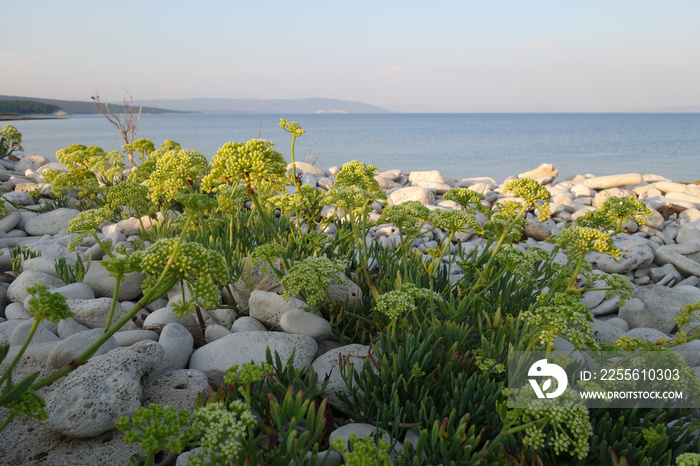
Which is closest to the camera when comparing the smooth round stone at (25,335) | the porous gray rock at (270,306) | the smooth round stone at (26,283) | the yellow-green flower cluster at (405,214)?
the smooth round stone at (25,335)

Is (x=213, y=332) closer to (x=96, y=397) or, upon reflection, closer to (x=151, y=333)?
(x=151, y=333)

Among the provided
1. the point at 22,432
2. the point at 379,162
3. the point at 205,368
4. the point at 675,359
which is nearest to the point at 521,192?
the point at 675,359

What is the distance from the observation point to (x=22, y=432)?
2328 mm

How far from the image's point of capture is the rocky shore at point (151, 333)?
2.28 meters

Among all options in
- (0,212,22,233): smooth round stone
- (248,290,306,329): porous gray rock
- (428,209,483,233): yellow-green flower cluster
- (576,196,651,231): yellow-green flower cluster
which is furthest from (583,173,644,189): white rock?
(0,212,22,233): smooth round stone

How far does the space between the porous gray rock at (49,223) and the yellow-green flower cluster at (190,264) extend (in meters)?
5.43

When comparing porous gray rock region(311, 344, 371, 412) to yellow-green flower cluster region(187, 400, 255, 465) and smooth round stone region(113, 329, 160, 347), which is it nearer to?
yellow-green flower cluster region(187, 400, 255, 465)

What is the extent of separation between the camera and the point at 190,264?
172 cm

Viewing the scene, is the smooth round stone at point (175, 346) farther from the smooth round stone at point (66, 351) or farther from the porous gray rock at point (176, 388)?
the smooth round stone at point (66, 351)

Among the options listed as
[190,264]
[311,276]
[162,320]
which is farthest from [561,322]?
[162,320]

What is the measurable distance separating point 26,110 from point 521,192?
85694 mm

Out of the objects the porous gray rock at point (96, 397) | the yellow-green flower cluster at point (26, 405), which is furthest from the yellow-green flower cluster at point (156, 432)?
the porous gray rock at point (96, 397)

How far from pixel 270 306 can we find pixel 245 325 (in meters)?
0.24

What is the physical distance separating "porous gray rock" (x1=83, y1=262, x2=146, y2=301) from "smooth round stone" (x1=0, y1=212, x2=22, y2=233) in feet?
9.83
